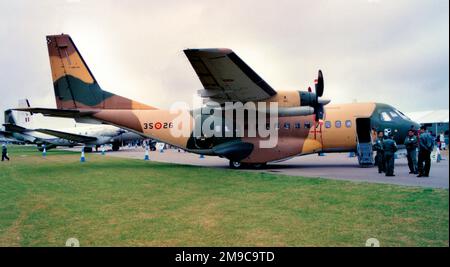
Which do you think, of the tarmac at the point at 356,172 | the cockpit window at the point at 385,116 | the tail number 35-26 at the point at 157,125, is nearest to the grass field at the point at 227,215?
the tarmac at the point at 356,172

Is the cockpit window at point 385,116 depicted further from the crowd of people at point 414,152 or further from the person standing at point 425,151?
the person standing at point 425,151

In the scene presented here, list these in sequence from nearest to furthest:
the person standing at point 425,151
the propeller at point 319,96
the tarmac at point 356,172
→ the tarmac at point 356,172 → the person standing at point 425,151 → the propeller at point 319,96

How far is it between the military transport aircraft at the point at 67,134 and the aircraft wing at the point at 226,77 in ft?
70.0

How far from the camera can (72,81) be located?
17.1 meters

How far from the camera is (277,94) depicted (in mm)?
15227

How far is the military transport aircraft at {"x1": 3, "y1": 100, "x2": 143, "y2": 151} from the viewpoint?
130 feet

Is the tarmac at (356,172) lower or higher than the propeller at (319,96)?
lower

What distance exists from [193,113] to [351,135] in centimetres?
820

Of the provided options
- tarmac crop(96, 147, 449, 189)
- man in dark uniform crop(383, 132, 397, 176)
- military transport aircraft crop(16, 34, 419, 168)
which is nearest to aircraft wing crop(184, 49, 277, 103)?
military transport aircraft crop(16, 34, 419, 168)

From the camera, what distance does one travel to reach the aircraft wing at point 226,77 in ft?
41.3

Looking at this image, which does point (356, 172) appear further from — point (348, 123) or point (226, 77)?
point (226, 77)
